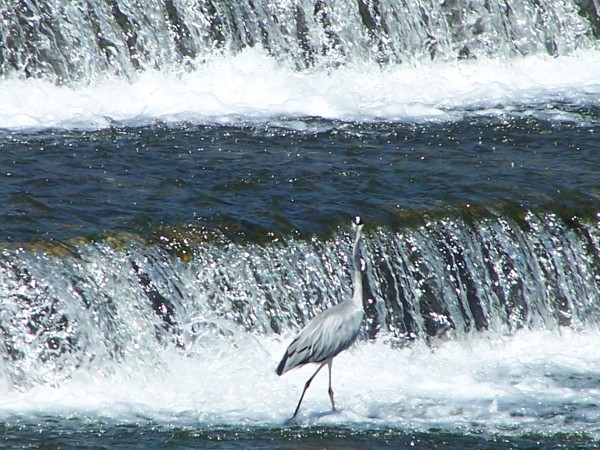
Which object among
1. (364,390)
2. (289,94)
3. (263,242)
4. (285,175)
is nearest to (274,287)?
(263,242)

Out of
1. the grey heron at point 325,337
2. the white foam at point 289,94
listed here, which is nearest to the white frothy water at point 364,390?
the grey heron at point 325,337

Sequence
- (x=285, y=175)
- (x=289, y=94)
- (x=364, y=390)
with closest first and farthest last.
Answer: (x=364, y=390) → (x=285, y=175) → (x=289, y=94)

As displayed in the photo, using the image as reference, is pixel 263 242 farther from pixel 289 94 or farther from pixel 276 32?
pixel 276 32

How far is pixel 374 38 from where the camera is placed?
17906 mm

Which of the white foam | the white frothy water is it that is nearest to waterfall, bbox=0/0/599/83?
the white foam

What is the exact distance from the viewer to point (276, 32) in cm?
1728

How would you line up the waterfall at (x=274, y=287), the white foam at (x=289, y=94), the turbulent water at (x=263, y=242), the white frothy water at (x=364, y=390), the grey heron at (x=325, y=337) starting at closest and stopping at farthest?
the grey heron at (x=325, y=337) → the white frothy water at (x=364, y=390) → the turbulent water at (x=263, y=242) → the waterfall at (x=274, y=287) → the white foam at (x=289, y=94)

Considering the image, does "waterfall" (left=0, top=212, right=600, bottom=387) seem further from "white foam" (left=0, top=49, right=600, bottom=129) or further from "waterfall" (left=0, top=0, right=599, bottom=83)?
"waterfall" (left=0, top=0, right=599, bottom=83)

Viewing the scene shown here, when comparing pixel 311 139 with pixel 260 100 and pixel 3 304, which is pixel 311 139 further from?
pixel 3 304

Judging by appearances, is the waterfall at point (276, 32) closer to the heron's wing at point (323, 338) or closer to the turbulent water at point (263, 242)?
the turbulent water at point (263, 242)

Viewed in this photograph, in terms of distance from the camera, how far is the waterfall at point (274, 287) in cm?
1000

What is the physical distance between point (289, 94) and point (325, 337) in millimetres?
7405

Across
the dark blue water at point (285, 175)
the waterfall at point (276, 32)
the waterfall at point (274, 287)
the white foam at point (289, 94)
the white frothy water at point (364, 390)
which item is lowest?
the white frothy water at point (364, 390)

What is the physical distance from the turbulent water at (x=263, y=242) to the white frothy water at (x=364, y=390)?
24mm
